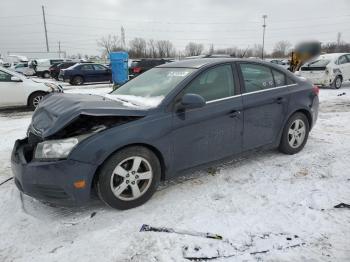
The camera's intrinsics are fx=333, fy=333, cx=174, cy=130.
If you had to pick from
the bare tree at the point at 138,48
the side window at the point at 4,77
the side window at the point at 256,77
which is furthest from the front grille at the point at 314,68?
the bare tree at the point at 138,48

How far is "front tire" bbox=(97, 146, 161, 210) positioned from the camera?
333 centimetres

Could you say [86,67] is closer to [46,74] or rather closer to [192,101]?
[46,74]

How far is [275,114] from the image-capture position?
15.6ft

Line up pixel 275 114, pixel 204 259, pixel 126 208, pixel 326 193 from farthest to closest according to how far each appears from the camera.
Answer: pixel 275 114 → pixel 326 193 → pixel 126 208 → pixel 204 259

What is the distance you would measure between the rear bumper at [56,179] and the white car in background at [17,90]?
7.35 metres

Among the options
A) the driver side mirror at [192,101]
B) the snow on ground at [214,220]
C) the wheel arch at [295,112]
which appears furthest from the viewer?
the wheel arch at [295,112]

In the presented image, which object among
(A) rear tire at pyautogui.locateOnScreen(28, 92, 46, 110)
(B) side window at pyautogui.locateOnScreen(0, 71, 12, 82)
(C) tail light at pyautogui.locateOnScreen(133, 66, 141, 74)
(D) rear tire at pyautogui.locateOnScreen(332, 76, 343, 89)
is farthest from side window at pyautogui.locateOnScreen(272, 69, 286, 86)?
(C) tail light at pyautogui.locateOnScreen(133, 66, 141, 74)

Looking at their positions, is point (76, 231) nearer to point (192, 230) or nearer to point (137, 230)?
point (137, 230)

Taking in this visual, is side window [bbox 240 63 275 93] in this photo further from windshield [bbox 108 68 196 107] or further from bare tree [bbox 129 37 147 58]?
bare tree [bbox 129 37 147 58]

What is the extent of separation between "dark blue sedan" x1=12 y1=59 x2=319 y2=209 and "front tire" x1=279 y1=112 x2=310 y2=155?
0.16 ft

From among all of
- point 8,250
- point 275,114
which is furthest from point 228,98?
point 8,250

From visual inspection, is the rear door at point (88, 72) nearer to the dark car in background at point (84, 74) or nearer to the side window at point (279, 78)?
the dark car in background at point (84, 74)

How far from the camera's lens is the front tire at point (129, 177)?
333 centimetres

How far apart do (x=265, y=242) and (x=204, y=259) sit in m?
0.59
